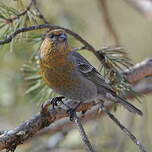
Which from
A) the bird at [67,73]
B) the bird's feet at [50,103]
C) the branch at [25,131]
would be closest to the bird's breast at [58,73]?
the bird at [67,73]

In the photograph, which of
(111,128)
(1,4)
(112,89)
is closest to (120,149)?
(111,128)

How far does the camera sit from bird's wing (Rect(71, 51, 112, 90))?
141 inches

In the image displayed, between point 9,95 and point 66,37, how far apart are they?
147cm

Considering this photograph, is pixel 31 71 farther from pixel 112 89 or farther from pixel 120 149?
pixel 120 149

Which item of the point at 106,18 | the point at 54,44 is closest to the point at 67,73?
the point at 54,44

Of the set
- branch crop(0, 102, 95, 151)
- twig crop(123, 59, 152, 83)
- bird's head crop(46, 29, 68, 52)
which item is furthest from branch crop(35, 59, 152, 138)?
branch crop(0, 102, 95, 151)

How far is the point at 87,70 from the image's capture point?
12.2 feet

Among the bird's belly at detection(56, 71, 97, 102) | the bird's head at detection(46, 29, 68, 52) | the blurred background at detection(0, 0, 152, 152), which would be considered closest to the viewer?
the bird's head at detection(46, 29, 68, 52)

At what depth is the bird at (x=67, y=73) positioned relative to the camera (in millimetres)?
3391

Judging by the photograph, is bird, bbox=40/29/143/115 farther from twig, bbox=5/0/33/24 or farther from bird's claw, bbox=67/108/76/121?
bird's claw, bbox=67/108/76/121

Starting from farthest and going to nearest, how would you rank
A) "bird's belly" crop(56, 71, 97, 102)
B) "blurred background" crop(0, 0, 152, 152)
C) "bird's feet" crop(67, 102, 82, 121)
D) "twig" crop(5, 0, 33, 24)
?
"blurred background" crop(0, 0, 152, 152), "bird's belly" crop(56, 71, 97, 102), "twig" crop(5, 0, 33, 24), "bird's feet" crop(67, 102, 82, 121)

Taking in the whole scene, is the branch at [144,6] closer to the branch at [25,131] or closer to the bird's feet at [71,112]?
the bird's feet at [71,112]

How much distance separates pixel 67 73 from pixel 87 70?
0.24m

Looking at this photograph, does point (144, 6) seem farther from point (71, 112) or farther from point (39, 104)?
point (71, 112)
